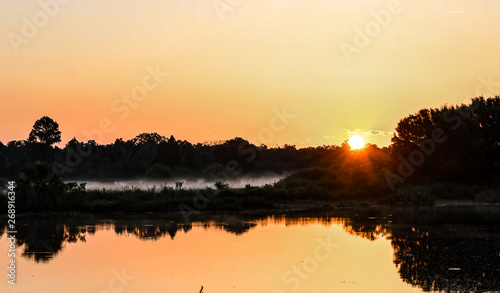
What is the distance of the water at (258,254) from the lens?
18.0 metres

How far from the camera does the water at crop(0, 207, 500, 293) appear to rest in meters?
18.0

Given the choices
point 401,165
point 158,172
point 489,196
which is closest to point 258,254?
point 489,196

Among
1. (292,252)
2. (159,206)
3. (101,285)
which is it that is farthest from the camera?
(159,206)

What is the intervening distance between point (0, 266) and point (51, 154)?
61.5 m

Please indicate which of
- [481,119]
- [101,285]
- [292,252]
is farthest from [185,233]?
[481,119]

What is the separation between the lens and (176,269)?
20500 mm

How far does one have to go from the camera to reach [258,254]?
77.0 feet

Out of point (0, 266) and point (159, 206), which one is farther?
point (159, 206)

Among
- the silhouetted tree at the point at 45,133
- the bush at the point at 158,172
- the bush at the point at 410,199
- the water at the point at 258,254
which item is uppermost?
the silhouetted tree at the point at 45,133

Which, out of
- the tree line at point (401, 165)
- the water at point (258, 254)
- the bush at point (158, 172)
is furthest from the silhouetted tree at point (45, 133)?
the water at point (258, 254)

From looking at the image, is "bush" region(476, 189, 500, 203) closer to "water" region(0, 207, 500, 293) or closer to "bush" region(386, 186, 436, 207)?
"bush" region(386, 186, 436, 207)

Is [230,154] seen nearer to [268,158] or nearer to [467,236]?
[268,158]

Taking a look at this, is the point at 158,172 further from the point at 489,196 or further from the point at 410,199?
the point at 489,196

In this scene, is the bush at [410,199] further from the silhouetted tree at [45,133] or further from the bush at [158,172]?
the silhouetted tree at [45,133]
